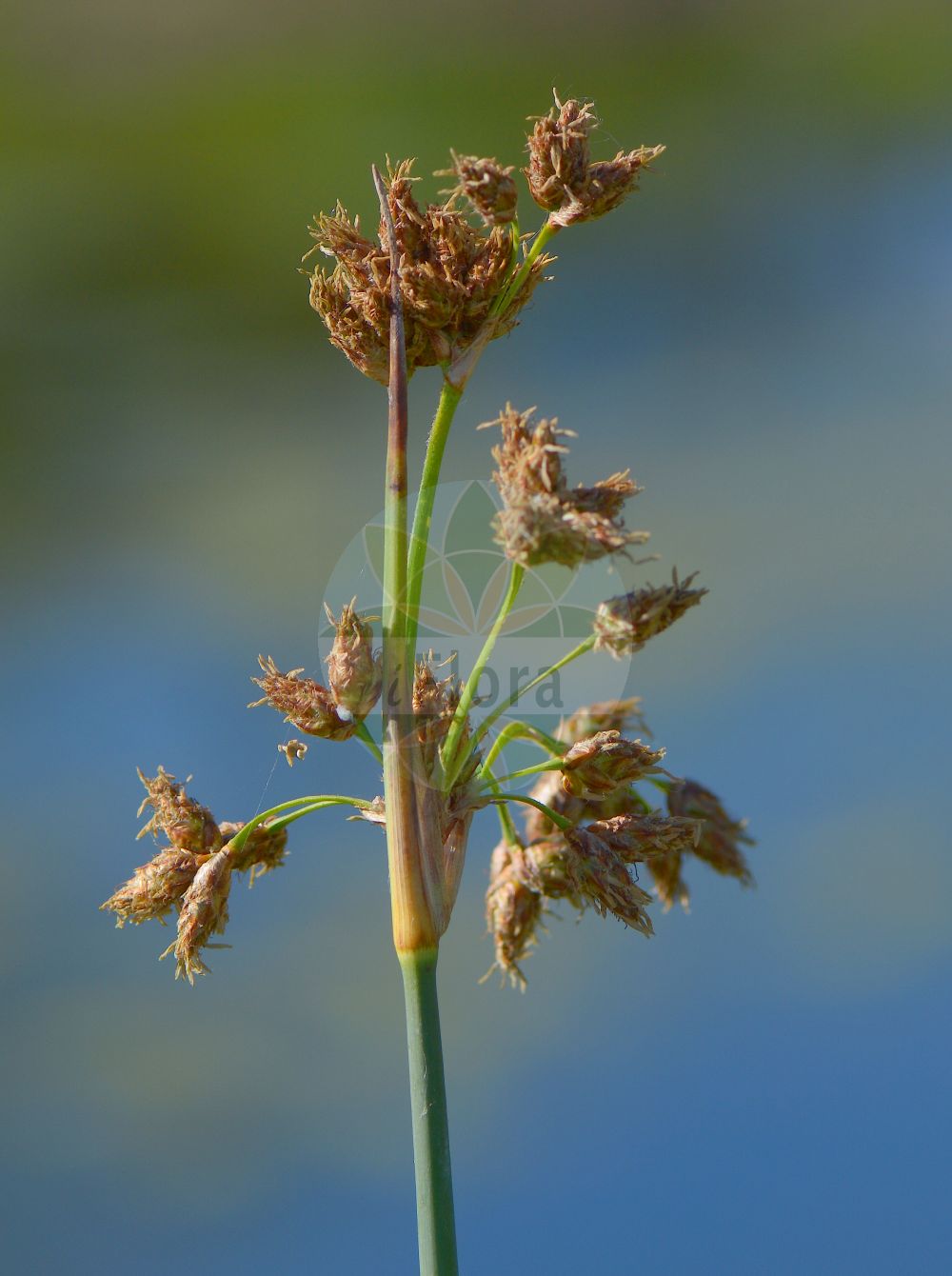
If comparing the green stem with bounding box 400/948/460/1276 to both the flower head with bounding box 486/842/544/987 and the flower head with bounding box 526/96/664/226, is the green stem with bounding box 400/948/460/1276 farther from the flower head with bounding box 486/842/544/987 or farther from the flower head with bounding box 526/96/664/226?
the flower head with bounding box 526/96/664/226

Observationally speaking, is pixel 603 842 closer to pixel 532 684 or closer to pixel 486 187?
pixel 532 684

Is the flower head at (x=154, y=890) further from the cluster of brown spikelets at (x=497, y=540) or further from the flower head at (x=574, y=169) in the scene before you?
the flower head at (x=574, y=169)

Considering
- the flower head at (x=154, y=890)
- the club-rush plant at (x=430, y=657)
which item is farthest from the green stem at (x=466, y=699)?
the flower head at (x=154, y=890)

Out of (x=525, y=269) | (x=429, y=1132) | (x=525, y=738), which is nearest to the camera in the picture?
(x=429, y=1132)

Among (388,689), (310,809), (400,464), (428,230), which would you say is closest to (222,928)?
(310,809)

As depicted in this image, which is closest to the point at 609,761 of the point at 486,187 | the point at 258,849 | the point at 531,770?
the point at 531,770

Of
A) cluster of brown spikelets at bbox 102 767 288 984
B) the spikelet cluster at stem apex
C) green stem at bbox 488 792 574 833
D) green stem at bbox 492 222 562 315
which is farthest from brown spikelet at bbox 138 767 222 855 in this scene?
green stem at bbox 492 222 562 315
